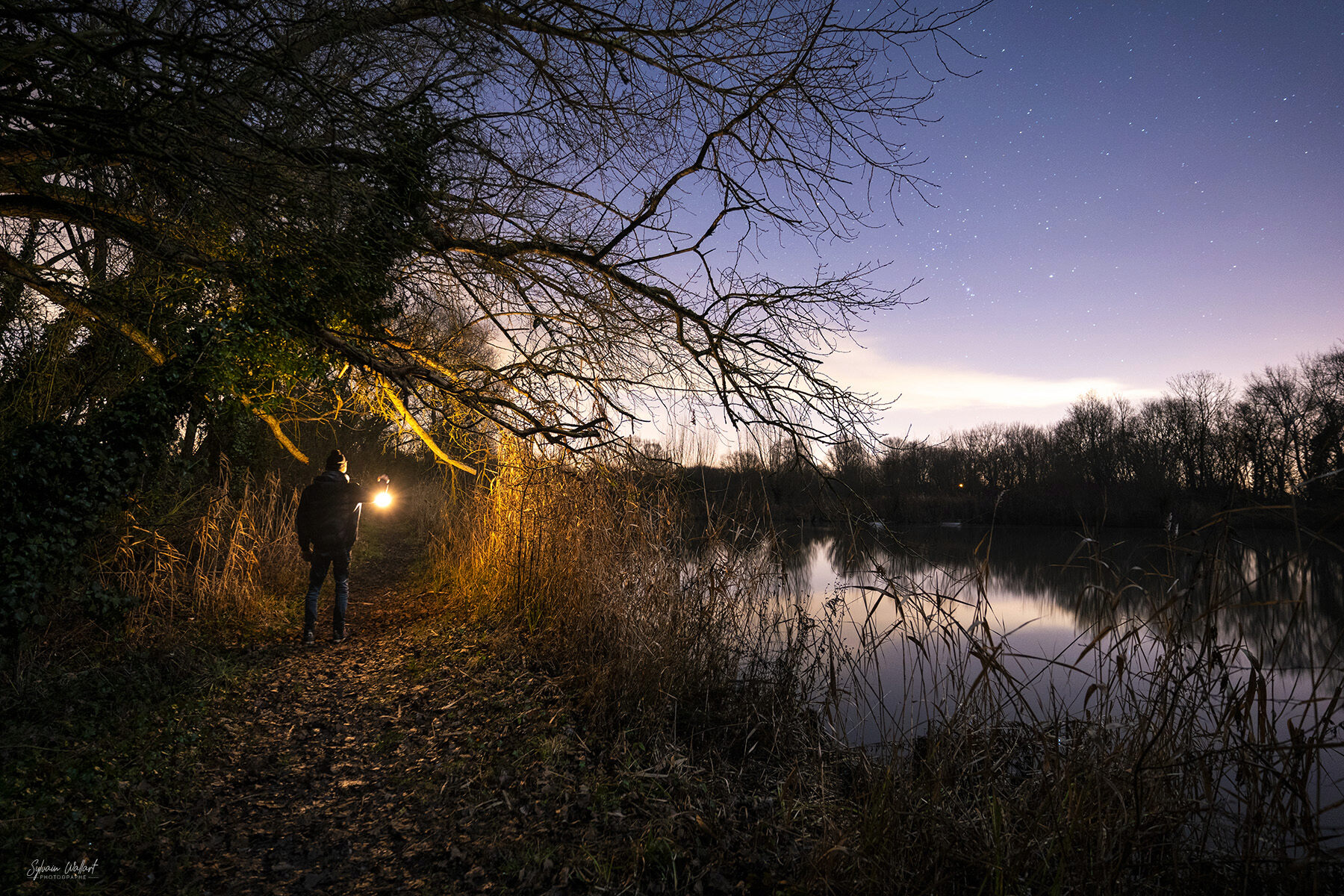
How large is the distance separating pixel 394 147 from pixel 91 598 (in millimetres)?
4954

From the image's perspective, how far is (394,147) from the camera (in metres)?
3.95

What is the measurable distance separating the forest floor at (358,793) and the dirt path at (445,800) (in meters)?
0.01

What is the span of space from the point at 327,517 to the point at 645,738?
4.42 metres

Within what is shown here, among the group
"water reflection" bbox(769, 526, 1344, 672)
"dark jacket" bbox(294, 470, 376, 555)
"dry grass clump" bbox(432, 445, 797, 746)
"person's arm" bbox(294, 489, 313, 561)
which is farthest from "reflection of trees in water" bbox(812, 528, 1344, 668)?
"person's arm" bbox(294, 489, 313, 561)

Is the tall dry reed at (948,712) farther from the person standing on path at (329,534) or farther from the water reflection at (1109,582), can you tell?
the person standing on path at (329,534)

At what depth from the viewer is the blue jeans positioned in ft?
20.9

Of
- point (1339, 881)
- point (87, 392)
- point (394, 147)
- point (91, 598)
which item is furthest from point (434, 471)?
point (1339, 881)

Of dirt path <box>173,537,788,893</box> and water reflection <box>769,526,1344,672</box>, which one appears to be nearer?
water reflection <box>769,526,1344,672</box>

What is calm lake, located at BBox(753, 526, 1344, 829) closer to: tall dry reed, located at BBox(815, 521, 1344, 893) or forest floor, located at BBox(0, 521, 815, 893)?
tall dry reed, located at BBox(815, 521, 1344, 893)

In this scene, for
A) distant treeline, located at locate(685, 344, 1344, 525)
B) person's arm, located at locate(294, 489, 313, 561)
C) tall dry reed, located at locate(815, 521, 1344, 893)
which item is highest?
distant treeline, located at locate(685, 344, 1344, 525)

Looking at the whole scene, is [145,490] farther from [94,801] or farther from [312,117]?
[312,117]

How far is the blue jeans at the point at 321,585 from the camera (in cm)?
637

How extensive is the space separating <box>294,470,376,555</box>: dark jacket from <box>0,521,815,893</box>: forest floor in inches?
60.7

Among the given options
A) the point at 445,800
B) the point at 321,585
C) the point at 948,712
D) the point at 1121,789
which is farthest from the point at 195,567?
the point at 1121,789
